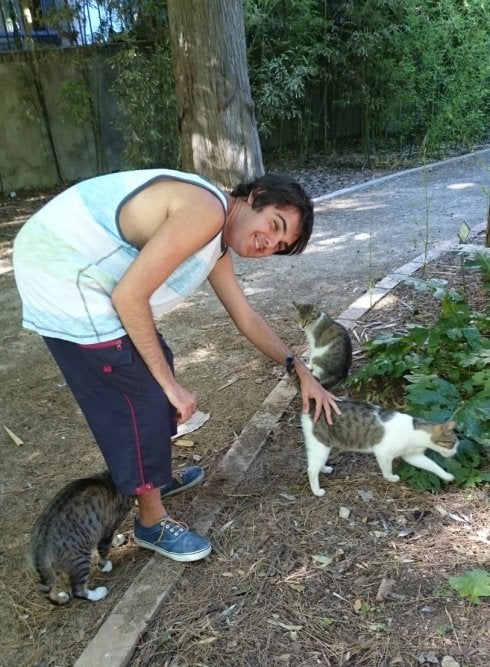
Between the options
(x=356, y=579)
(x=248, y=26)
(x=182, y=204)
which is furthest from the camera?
(x=248, y=26)

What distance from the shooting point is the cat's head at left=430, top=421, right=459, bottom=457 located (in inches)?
101

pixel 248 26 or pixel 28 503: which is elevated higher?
pixel 248 26

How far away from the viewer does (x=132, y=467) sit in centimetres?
229

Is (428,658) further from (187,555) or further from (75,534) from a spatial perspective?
(75,534)

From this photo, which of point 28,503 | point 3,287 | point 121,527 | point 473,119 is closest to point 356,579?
point 121,527

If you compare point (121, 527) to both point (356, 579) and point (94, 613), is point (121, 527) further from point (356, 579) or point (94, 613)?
point (356, 579)

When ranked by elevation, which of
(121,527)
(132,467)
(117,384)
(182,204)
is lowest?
(121,527)

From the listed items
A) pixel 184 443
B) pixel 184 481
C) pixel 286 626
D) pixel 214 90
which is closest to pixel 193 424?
pixel 184 443

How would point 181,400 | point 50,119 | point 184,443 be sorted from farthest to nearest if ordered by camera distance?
1. point 50,119
2. point 184,443
3. point 181,400

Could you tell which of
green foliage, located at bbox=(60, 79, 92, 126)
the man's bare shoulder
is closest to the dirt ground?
the man's bare shoulder

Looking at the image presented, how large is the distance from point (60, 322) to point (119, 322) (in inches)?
8.8

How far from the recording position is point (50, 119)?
9.55 m

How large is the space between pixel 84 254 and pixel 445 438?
5.62 ft

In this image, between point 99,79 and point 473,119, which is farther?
point 473,119
